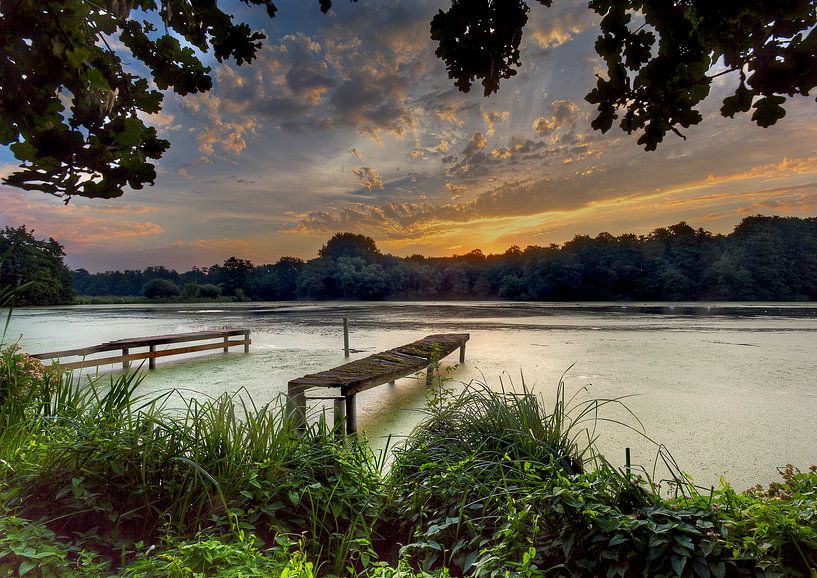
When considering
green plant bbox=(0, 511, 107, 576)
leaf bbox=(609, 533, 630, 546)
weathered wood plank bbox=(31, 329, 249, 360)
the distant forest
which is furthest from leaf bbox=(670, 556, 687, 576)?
the distant forest

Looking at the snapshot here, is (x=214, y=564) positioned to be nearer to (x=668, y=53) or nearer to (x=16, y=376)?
(x=668, y=53)

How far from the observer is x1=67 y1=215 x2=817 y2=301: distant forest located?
27.7 m

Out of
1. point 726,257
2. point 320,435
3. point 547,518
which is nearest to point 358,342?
point 320,435

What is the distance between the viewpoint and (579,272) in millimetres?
33094

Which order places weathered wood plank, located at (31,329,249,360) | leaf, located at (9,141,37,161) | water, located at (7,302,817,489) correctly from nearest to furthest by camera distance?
leaf, located at (9,141,37,161) → water, located at (7,302,817,489) → weathered wood plank, located at (31,329,249,360)

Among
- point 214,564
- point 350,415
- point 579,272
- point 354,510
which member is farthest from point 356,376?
point 579,272

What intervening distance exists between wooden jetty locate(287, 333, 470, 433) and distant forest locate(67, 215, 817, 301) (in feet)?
101

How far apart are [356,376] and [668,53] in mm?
2571

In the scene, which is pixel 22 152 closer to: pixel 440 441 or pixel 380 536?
pixel 380 536

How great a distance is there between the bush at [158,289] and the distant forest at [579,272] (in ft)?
0.28

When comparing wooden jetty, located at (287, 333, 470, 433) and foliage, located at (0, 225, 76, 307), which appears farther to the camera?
foliage, located at (0, 225, 76, 307)

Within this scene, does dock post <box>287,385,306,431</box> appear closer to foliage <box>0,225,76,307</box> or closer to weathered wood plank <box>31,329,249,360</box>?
weathered wood plank <box>31,329,249,360</box>

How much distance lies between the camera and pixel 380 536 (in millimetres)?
1519

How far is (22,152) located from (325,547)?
4.93ft
